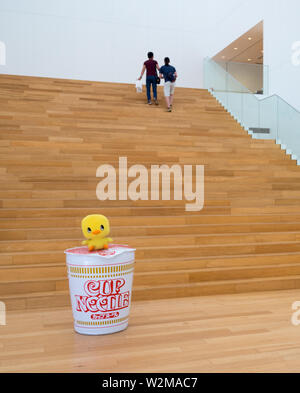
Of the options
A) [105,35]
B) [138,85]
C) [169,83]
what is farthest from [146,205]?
[105,35]

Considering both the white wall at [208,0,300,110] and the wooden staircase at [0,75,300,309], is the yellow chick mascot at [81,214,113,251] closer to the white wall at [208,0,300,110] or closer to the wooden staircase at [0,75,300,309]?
the wooden staircase at [0,75,300,309]

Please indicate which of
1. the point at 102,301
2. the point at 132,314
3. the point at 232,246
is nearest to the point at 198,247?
the point at 232,246

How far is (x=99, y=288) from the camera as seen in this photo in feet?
8.89

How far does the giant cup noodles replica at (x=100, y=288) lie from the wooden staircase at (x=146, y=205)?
0.78 metres

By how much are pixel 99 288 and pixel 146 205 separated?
237cm

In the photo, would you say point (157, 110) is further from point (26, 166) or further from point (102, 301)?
point (102, 301)

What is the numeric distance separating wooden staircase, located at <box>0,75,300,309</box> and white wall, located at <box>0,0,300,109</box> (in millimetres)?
3930

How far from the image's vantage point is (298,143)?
703 cm

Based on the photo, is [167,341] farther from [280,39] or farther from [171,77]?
[280,39]

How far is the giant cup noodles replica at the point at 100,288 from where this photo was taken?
106 inches

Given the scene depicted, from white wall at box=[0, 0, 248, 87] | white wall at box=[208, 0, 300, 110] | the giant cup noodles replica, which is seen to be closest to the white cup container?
the giant cup noodles replica

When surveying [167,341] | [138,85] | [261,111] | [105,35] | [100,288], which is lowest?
[167,341]

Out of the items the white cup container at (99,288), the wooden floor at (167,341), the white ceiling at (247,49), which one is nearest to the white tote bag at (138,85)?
the white ceiling at (247,49)

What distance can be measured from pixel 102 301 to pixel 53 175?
287cm
